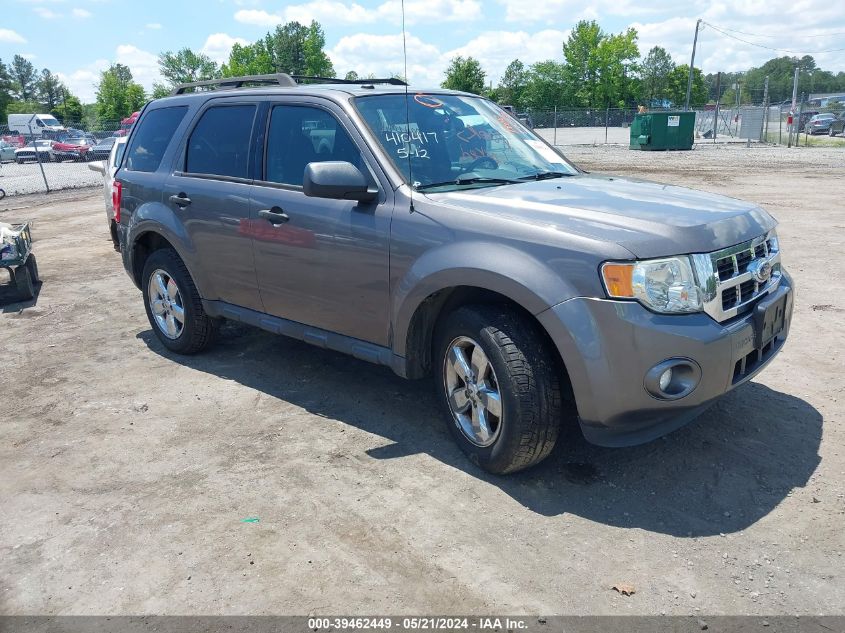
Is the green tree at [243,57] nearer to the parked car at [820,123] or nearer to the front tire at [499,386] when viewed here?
the parked car at [820,123]

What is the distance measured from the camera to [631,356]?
312 centimetres

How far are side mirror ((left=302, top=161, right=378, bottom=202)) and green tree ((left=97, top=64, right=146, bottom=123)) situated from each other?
77.5 m

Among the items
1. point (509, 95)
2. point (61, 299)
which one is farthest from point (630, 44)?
point (61, 299)

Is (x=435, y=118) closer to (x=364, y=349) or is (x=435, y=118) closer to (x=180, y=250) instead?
(x=364, y=349)

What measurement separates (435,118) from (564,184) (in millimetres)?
910

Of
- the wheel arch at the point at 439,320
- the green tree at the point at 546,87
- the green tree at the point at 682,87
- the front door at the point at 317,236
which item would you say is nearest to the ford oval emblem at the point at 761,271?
the wheel arch at the point at 439,320

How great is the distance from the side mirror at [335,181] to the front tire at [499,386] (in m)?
0.86

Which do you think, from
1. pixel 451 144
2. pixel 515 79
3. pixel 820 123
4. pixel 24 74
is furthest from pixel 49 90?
pixel 451 144

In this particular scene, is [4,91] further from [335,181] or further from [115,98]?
[335,181]

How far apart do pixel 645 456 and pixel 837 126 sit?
45.4 m

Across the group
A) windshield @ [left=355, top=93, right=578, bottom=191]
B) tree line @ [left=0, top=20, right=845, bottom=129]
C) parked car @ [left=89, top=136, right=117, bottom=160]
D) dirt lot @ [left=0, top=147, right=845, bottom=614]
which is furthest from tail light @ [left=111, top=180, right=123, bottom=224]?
tree line @ [left=0, top=20, right=845, bottom=129]

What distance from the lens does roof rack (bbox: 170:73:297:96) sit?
16.6 ft

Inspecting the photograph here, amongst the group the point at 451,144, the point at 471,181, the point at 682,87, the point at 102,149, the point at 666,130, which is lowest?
the point at 102,149

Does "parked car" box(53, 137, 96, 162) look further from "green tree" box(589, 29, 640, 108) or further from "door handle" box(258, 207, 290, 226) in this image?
"green tree" box(589, 29, 640, 108)
